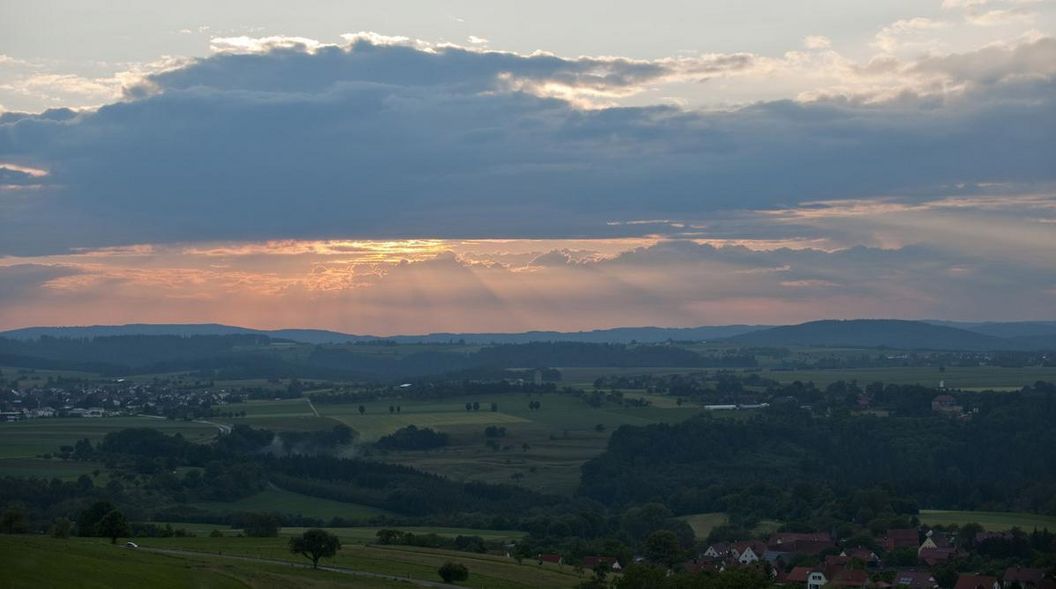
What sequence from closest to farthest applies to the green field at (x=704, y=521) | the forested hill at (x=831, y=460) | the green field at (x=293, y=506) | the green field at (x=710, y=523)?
the green field at (x=710, y=523) → the green field at (x=704, y=521) → the green field at (x=293, y=506) → the forested hill at (x=831, y=460)

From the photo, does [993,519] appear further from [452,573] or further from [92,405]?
[92,405]

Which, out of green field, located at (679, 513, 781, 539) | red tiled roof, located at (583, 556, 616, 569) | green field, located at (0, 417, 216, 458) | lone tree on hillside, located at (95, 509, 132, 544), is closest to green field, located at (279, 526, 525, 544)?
red tiled roof, located at (583, 556, 616, 569)

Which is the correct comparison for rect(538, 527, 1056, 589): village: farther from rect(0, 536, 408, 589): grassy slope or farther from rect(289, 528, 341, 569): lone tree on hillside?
rect(0, 536, 408, 589): grassy slope

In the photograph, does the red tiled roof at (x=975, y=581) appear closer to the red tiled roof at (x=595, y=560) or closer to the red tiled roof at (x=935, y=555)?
the red tiled roof at (x=935, y=555)

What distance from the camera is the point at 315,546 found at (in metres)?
58.4

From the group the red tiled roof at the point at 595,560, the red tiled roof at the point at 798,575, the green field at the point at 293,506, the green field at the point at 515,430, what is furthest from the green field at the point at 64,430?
the red tiled roof at the point at 798,575

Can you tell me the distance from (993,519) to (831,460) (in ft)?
157

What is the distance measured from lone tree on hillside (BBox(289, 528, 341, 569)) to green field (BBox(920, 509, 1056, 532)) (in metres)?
47.3

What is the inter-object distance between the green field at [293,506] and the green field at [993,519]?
4203 cm

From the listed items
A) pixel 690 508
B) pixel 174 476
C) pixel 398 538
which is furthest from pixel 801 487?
pixel 174 476

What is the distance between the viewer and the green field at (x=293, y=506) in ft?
336

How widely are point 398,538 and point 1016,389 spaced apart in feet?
398

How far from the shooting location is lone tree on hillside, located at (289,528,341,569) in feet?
191

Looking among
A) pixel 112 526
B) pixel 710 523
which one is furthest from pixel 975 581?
pixel 112 526
